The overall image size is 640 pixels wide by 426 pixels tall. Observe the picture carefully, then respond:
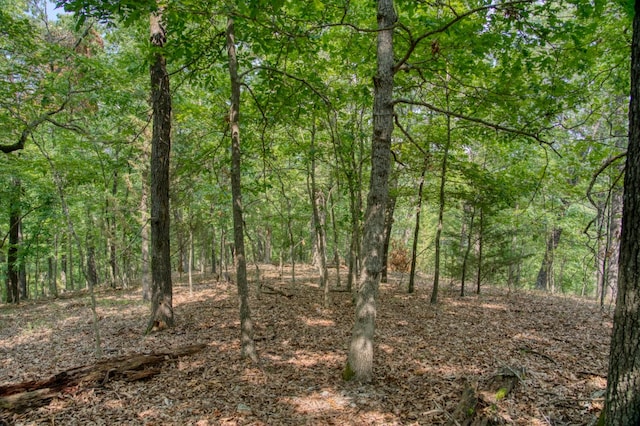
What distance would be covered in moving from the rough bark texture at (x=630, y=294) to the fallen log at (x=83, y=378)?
593 cm

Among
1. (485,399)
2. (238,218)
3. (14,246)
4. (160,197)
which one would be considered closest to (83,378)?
(238,218)

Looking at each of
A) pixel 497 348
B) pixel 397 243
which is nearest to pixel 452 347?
pixel 497 348

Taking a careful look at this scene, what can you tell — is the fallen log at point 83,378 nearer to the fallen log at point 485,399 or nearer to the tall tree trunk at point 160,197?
the tall tree trunk at point 160,197

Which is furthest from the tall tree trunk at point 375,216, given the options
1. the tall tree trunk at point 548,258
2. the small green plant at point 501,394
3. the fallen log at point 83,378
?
the tall tree trunk at point 548,258

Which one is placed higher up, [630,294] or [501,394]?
[630,294]

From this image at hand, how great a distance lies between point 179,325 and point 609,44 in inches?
446

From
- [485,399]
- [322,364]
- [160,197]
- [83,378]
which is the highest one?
[160,197]

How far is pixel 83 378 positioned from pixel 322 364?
12.2ft

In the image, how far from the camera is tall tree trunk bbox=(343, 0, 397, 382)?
5137mm

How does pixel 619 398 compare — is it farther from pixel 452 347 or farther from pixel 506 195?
pixel 506 195

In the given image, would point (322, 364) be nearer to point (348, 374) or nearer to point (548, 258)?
point (348, 374)

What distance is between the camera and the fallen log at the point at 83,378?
14.9 feet

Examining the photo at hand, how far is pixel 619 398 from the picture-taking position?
7.83 ft

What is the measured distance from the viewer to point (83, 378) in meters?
5.11
